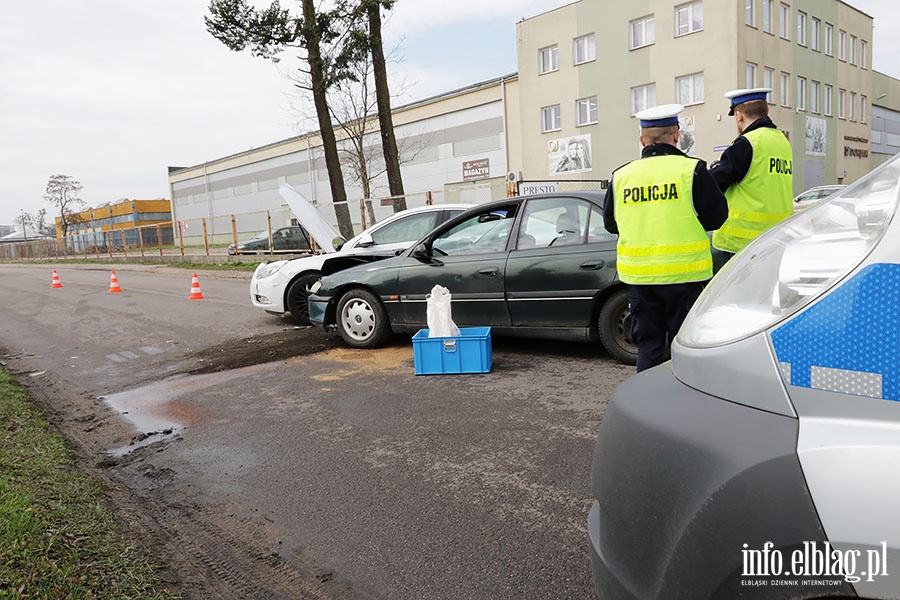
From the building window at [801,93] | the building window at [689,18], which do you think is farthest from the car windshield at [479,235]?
the building window at [801,93]

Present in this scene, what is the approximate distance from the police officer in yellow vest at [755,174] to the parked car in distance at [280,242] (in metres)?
18.0

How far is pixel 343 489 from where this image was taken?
3.68 metres

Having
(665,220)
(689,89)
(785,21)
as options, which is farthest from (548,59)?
(665,220)

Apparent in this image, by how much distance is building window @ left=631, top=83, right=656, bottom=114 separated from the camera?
3092 cm

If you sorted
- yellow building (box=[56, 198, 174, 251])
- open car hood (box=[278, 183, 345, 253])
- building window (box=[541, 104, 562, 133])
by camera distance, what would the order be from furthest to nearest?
yellow building (box=[56, 198, 174, 251]), building window (box=[541, 104, 562, 133]), open car hood (box=[278, 183, 345, 253])

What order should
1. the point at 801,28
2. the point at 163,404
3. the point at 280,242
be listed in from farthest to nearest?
the point at 801,28 → the point at 280,242 → the point at 163,404

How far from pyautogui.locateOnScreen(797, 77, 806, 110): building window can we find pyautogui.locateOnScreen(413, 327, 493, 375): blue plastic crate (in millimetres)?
34820

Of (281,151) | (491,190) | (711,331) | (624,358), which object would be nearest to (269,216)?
(491,190)

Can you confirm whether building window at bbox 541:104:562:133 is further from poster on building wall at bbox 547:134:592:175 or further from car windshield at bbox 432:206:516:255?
car windshield at bbox 432:206:516:255

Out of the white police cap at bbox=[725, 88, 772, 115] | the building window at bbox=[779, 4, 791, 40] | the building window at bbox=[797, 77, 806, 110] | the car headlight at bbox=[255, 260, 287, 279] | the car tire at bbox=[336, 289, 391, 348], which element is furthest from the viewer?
the building window at bbox=[797, 77, 806, 110]

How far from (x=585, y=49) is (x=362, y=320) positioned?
30.1 metres

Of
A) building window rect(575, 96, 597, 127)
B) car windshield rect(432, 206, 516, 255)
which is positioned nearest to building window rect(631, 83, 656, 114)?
building window rect(575, 96, 597, 127)

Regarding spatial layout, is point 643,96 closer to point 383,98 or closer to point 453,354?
point 383,98

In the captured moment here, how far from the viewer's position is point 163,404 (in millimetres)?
5715
